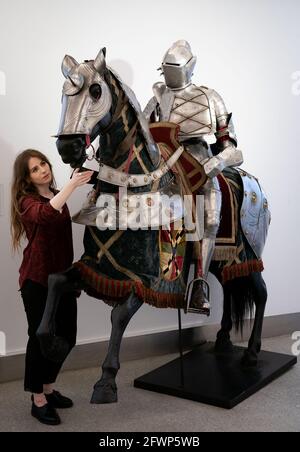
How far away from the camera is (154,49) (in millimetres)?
3912

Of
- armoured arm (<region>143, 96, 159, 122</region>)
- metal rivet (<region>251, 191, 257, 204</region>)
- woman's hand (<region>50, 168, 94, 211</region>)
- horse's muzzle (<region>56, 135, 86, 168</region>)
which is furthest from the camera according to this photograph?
metal rivet (<region>251, 191, 257, 204</region>)

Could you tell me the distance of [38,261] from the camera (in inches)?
108

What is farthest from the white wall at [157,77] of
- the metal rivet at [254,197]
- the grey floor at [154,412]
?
the metal rivet at [254,197]

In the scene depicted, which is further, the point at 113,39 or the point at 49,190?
the point at 113,39

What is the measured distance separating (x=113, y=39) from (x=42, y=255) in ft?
5.76

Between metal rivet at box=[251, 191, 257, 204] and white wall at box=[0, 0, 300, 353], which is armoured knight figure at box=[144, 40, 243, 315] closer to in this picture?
metal rivet at box=[251, 191, 257, 204]

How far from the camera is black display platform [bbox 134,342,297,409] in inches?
118

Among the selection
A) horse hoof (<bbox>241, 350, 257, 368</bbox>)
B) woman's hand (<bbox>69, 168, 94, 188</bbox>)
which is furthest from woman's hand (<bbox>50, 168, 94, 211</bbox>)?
horse hoof (<bbox>241, 350, 257, 368</bbox>)

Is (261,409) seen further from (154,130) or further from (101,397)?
(154,130)

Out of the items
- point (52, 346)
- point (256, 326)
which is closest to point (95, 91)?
point (52, 346)

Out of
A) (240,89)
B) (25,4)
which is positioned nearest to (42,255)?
(25,4)

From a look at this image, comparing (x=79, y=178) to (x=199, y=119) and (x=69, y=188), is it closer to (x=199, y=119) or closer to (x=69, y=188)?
(x=69, y=188)

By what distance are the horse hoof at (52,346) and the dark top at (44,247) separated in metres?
0.36

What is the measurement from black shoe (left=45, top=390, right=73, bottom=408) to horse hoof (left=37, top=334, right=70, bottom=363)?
0.49 metres
